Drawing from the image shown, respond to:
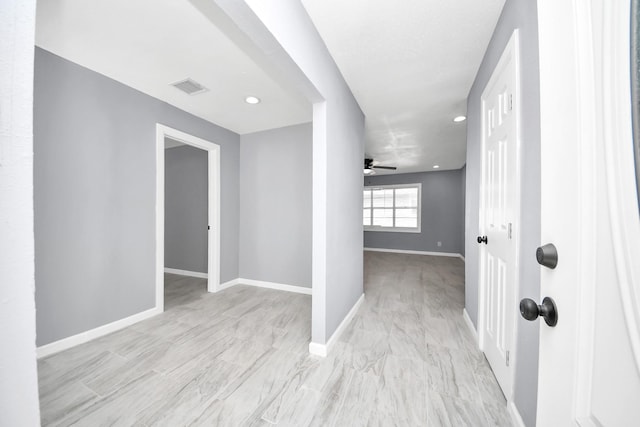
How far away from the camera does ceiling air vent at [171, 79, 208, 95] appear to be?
89.5 inches

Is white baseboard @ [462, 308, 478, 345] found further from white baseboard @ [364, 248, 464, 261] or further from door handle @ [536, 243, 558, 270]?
white baseboard @ [364, 248, 464, 261]

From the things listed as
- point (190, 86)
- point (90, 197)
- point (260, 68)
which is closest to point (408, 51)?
point (260, 68)

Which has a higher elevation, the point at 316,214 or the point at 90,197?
the point at 90,197

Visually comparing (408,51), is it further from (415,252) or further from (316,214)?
(415,252)

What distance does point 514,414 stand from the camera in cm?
123

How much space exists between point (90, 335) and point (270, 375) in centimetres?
177

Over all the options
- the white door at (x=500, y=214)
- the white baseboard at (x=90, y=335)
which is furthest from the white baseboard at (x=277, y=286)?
the white door at (x=500, y=214)

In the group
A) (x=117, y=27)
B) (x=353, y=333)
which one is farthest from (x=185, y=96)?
(x=353, y=333)

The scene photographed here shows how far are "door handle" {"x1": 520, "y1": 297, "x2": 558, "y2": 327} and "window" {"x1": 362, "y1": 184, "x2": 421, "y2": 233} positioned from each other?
6801 millimetres

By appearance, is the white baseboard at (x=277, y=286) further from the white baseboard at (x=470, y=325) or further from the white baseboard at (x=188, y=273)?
the white baseboard at (x=470, y=325)

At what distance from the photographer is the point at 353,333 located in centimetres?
221

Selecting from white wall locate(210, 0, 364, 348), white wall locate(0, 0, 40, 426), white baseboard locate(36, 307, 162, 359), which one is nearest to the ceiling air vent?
white wall locate(210, 0, 364, 348)

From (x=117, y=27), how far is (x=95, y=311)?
235 cm

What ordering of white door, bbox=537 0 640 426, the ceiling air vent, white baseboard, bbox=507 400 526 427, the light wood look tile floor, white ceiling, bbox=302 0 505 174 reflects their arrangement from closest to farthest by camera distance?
white door, bbox=537 0 640 426
white baseboard, bbox=507 400 526 427
the light wood look tile floor
white ceiling, bbox=302 0 505 174
the ceiling air vent
